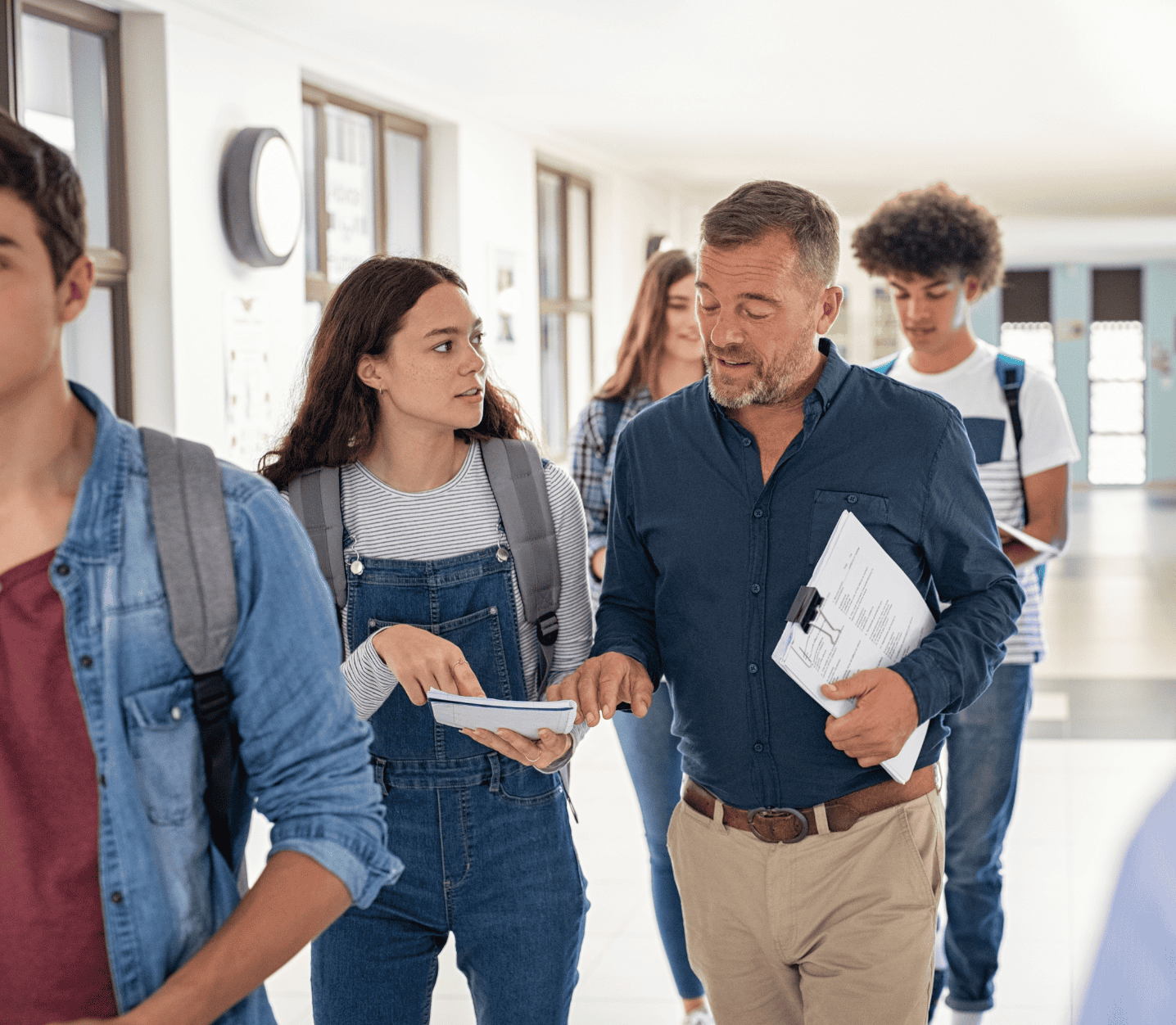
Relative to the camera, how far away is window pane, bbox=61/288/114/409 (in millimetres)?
4672

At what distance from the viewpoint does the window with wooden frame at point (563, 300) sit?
9344mm

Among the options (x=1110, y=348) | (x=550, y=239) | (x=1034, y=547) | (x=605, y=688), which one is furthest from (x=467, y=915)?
(x=1110, y=348)

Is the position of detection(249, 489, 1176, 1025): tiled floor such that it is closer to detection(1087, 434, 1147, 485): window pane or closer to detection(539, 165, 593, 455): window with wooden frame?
detection(539, 165, 593, 455): window with wooden frame

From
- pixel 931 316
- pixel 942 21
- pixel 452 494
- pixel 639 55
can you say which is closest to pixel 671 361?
pixel 931 316

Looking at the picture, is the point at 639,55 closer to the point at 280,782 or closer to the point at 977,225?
the point at 977,225

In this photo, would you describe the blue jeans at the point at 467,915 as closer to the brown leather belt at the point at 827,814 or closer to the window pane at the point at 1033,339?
the brown leather belt at the point at 827,814

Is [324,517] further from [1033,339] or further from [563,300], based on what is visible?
[1033,339]

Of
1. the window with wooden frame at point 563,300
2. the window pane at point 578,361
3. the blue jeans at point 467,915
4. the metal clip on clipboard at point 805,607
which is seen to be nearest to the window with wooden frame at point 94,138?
the blue jeans at point 467,915

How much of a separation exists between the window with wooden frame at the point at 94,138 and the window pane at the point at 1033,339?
16445 millimetres

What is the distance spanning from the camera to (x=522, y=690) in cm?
189

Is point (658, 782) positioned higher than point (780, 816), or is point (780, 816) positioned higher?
point (780, 816)

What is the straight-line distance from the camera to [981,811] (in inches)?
107

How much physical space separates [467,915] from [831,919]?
50cm

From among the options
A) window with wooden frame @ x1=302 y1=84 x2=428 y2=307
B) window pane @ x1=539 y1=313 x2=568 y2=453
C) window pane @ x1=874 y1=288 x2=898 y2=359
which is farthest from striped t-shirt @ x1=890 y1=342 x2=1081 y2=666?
window pane @ x1=874 y1=288 x2=898 y2=359
